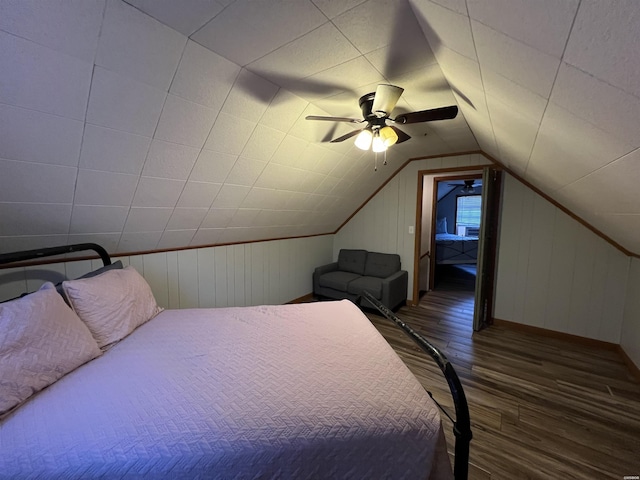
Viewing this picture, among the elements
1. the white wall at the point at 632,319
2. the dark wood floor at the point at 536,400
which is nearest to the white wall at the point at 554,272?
the white wall at the point at 632,319

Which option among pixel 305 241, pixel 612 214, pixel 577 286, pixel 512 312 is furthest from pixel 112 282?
pixel 577 286

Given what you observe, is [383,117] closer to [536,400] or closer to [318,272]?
[536,400]


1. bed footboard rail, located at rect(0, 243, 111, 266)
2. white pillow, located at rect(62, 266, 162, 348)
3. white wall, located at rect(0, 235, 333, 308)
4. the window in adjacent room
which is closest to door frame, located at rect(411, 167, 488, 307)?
white wall, located at rect(0, 235, 333, 308)

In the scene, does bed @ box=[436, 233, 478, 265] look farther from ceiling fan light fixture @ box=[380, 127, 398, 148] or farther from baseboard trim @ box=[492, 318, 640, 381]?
ceiling fan light fixture @ box=[380, 127, 398, 148]

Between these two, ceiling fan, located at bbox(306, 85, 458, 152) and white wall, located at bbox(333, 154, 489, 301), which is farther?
white wall, located at bbox(333, 154, 489, 301)

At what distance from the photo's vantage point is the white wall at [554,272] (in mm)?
2992

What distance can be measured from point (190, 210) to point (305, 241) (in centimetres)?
227

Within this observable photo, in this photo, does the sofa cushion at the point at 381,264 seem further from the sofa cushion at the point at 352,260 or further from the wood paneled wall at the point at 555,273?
the wood paneled wall at the point at 555,273

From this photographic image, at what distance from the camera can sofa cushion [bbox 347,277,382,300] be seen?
12.3 feet

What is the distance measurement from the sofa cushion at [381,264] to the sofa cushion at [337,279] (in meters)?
0.26

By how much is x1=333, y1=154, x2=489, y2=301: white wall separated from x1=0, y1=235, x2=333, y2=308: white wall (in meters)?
0.83

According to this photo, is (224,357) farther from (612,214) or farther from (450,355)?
(612,214)

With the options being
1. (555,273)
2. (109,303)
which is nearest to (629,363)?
(555,273)

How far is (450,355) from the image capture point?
2812mm
